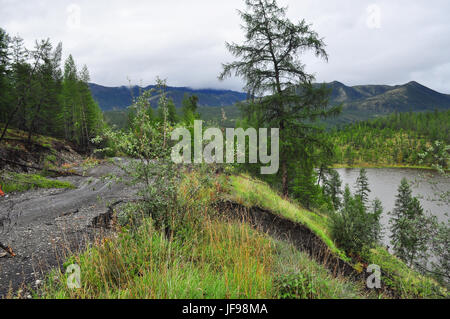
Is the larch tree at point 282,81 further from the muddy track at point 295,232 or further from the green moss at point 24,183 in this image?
the green moss at point 24,183

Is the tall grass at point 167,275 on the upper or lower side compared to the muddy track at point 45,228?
upper

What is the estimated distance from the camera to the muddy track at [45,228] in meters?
3.38

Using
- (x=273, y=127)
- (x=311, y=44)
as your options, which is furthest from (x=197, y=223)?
(x=311, y=44)

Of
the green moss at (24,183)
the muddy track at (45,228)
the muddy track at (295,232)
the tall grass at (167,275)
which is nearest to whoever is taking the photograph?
the tall grass at (167,275)

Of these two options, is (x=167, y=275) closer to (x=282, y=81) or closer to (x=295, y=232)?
(x=295, y=232)

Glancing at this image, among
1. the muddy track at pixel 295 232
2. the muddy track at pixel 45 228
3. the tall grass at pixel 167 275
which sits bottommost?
Result: the muddy track at pixel 295 232

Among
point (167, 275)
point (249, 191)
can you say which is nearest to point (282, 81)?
point (249, 191)

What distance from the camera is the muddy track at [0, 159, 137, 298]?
3377 mm

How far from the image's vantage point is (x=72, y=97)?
102 feet

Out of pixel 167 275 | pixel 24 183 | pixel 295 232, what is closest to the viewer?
→ pixel 167 275

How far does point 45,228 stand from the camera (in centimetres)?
530

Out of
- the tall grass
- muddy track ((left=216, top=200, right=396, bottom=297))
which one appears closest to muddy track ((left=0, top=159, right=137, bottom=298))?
the tall grass

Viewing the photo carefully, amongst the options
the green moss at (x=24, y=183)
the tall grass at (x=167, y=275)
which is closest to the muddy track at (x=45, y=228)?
the tall grass at (x=167, y=275)

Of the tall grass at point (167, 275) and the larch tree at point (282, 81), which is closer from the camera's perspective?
the tall grass at point (167, 275)
